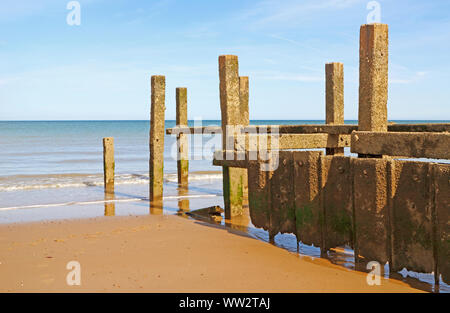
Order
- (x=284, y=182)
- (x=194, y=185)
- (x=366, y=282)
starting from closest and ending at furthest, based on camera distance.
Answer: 1. (x=366, y=282)
2. (x=284, y=182)
3. (x=194, y=185)

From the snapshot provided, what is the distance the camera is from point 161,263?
5523 mm

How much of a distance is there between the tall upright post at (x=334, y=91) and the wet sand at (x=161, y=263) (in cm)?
366

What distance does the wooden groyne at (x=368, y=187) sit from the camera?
14.5ft

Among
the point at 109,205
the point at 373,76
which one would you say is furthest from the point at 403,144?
the point at 109,205

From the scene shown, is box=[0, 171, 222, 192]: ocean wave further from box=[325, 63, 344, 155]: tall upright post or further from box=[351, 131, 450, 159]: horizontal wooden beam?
box=[351, 131, 450, 159]: horizontal wooden beam

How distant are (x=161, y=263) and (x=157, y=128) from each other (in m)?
5.12

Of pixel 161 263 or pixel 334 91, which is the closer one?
pixel 161 263

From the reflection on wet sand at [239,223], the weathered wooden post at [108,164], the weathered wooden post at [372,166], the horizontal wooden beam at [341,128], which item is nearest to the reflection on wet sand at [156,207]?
the reflection on wet sand at [239,223]

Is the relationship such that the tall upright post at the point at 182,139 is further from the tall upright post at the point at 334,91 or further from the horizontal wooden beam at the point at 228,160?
the horizontal wooden beam at the point at 228,160

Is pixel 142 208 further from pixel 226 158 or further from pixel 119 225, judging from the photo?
pixel 226 158

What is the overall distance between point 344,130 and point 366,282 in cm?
321

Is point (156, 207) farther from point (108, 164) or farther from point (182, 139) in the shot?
point (182, 139)
